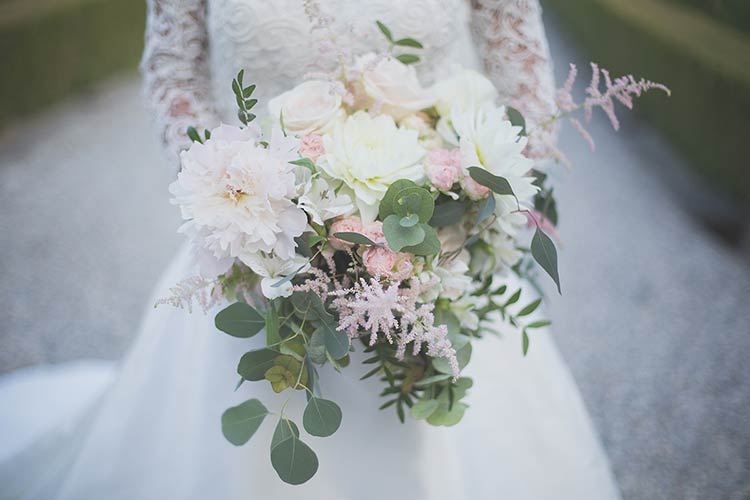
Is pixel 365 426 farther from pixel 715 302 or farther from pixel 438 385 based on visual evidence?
pixel 715 302

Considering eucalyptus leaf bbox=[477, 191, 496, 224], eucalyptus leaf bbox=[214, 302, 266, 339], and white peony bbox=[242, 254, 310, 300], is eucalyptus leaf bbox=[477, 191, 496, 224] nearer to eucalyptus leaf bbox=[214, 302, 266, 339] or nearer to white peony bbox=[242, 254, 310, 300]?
white peony bbox=[242, 254, 310, 300]

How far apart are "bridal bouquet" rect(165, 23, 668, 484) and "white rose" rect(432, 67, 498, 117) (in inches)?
1.7

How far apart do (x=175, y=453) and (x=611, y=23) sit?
5.59 metres

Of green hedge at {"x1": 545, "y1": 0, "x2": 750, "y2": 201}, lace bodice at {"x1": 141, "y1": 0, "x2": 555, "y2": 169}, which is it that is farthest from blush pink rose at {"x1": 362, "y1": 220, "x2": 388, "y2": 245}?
green hedge at {"x1": 545, "y1": 0, "x2": 750, "y2": 201}

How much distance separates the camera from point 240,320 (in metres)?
1.08

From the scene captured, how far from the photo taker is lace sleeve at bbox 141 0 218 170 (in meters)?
1.50

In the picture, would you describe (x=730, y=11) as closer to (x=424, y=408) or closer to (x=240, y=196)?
(x=424, y=408)

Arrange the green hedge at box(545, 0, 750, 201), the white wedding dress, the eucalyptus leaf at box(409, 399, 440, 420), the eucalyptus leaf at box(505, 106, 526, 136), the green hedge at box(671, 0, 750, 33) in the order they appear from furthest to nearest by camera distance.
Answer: the green hedge at box(671, 0, 750, 33)
the green hedge at box(545, 0, 750, 201)
the white wedding dress
the eucalyptus leaf at box(505, 106, 526, 136)
the eucalyptus leaf at box(409, 399, 440, 420)

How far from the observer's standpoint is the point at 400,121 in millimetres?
1258

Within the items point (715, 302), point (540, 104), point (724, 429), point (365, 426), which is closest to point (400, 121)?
point (540, 104)

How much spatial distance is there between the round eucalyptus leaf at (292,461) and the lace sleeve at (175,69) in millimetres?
883

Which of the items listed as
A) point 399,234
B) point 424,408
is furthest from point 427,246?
point 424,408

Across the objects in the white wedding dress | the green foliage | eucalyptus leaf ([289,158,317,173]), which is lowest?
the white wedding dress

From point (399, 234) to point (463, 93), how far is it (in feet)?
1.50
